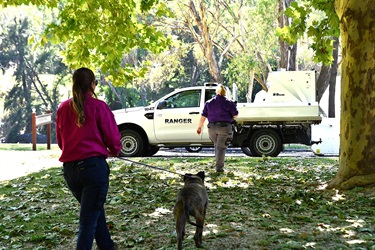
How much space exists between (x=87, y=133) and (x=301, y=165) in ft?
35.2

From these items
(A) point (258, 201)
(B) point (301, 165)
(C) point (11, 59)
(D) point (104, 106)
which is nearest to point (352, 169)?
(A) point (258, 201)

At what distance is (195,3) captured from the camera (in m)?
33.4

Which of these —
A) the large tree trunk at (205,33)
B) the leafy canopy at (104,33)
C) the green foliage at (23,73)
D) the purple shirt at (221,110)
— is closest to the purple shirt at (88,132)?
the purple shirt at (221,110)

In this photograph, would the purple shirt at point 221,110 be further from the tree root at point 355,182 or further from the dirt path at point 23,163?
the dirt path at point 23,163

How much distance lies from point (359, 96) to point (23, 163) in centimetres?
986

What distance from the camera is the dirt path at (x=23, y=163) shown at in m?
15.0

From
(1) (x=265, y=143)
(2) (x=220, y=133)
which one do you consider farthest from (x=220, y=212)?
(1) (x=265, y=143)

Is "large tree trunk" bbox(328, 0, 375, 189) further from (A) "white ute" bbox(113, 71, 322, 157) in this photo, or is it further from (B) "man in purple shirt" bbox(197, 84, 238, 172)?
(A) "white ute" bbox(113, 71, 322, 157)

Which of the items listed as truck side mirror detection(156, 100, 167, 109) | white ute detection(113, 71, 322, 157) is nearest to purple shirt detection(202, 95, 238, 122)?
white ute detection(113, 71, 322, 157)

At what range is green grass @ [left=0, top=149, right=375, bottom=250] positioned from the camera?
23.3 feet

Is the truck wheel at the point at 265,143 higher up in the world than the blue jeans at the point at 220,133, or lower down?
lower down

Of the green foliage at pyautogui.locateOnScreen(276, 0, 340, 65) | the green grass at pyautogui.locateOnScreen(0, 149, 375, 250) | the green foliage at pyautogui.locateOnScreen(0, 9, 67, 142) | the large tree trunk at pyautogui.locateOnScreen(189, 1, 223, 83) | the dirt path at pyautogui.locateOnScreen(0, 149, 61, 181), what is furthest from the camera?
the green foliage at pyautogui.locateOnScreen(0, 9, 67, 142)

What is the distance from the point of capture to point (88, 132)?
207 inches

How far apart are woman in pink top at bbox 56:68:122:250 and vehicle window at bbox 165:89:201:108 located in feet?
42.5
